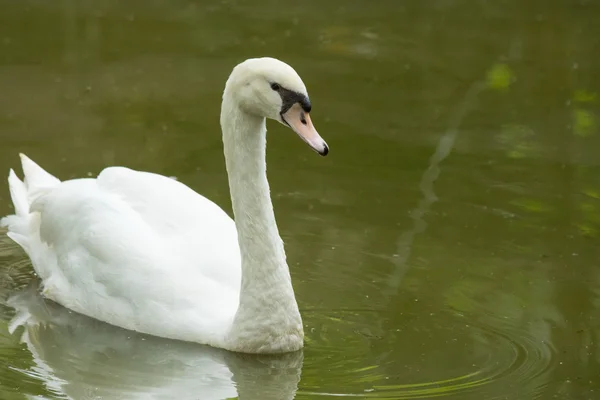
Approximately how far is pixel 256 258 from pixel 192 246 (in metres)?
0.54

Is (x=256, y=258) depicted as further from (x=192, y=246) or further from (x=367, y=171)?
(x=367, y=171)

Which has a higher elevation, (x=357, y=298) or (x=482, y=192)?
(x=482, y=192)

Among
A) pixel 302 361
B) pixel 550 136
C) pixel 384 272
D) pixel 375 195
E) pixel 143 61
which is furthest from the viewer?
pixel 143 61

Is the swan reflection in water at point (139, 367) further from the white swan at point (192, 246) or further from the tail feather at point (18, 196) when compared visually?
the tail feather at point (18, 196)

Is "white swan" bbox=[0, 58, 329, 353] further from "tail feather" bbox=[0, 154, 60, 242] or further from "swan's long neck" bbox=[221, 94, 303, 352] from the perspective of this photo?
"tail feather" bbox=[0, 154, 60, 242]

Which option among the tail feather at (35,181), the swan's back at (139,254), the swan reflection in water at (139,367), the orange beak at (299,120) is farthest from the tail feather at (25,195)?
the orange beak at (299,120)

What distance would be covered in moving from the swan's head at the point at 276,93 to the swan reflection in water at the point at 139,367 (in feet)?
3.80

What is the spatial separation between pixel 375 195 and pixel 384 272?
4.94 ft

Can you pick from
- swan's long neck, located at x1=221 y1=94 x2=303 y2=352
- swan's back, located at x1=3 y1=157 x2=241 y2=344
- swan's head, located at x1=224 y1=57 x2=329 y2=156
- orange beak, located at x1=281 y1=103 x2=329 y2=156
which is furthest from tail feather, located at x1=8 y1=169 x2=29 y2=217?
orange beak, located at x1=281 y1=103 x2=329 y2=156

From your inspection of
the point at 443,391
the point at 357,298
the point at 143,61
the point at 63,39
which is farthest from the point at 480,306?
the point at 63,39

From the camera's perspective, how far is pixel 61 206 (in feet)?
25.0

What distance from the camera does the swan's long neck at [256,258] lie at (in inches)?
257

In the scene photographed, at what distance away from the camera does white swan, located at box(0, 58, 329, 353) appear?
6480 millimetres

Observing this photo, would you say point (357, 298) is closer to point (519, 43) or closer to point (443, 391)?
point (443, 391)
